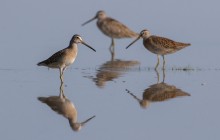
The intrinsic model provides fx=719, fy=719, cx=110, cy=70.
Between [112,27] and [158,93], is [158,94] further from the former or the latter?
[112,27]

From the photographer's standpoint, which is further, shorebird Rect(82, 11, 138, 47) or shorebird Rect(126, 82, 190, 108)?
shorebird Rect(82, 11, 138, 47)

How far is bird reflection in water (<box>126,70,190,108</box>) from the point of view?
12.6 meters

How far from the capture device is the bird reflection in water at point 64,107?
35.4 ft

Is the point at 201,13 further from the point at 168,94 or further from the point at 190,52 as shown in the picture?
the point at 168,94

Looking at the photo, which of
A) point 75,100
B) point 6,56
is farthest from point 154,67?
point 75,100

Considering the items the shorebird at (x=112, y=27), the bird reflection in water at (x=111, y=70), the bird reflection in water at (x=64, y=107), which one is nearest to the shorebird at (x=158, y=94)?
the bird reflection in water at (x=111, y=70)

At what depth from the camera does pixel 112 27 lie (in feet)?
73.9

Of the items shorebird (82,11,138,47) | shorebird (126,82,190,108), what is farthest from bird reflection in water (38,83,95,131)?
shorebird (82,11,138,47)

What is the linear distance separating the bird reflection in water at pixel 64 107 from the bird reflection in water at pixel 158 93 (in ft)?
4.12

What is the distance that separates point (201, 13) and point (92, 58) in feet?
21.0

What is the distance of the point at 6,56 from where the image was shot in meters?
18.0

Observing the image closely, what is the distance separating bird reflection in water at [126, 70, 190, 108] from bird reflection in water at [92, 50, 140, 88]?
3.44 feet

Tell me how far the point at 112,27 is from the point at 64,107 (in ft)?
35.2

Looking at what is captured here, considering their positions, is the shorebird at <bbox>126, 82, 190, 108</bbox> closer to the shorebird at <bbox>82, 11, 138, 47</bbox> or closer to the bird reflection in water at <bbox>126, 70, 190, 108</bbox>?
the bird reflection in water at <bbox>126, 70, 190, 108</bbox>
